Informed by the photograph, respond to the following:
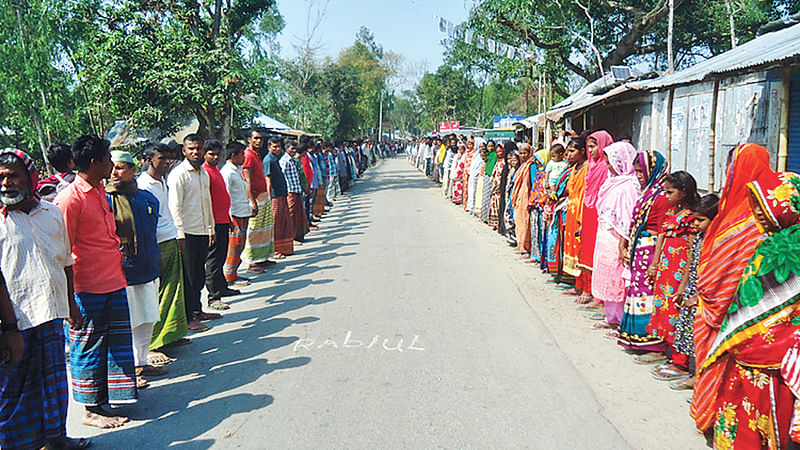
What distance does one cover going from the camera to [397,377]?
4.39 m

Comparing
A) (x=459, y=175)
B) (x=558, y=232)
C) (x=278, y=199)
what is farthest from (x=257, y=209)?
(x=459, y=175)

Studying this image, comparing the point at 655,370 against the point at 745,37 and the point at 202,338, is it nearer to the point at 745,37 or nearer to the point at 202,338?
the point at 202,338

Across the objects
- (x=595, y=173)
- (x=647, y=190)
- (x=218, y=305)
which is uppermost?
(x=595, y=173)

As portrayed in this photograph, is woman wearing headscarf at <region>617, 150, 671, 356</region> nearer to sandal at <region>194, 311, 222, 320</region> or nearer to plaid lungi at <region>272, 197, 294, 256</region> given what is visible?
sandal at <region>194, 311, 222, 320</region>

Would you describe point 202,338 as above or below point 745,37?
below

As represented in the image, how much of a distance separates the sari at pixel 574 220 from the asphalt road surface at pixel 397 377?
446mm

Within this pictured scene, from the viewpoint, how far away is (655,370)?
448 cm

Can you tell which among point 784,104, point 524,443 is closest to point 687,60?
point 784,104

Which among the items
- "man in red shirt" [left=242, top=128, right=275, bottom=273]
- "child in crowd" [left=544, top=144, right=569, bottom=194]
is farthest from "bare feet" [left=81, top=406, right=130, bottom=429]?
"child in crowd" [left=544, top=144, right=569, bottom=194]

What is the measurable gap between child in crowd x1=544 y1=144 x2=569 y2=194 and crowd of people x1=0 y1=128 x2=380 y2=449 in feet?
13.5

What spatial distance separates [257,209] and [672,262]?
549 centimetres

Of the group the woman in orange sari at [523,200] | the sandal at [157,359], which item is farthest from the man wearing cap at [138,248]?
the woman in orange sari at [523,200]

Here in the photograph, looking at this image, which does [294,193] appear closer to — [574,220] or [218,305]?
[218,305]

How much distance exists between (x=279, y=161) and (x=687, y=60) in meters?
19.1
